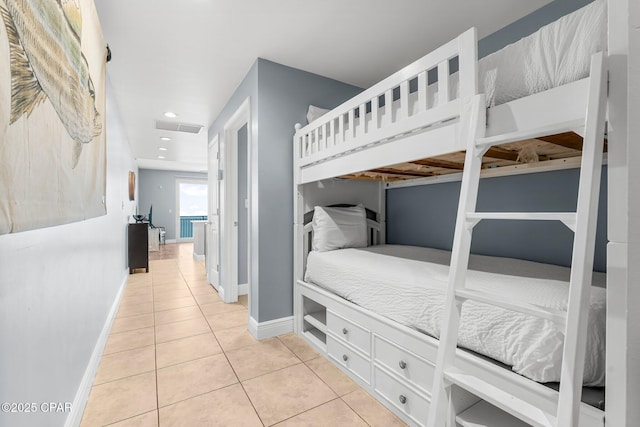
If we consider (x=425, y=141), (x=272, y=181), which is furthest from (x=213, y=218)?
(x=425, y=141)

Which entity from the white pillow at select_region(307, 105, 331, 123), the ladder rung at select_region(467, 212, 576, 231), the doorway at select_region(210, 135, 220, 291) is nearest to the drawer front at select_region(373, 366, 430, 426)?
the ladder rung at select_region(467, 212, 576, 231)

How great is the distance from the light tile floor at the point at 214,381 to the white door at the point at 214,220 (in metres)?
1.08

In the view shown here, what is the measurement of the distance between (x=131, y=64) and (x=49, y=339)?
7.79ft

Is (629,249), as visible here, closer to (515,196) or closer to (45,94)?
(515,196)

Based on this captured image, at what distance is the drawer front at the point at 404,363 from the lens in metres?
1.33

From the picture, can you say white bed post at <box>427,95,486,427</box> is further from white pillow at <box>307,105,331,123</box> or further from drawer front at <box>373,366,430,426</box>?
white pillow at <box>307,105,331,123</box>

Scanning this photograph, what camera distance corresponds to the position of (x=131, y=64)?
2.52 metres

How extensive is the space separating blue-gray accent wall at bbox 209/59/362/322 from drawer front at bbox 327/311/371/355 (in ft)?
2.11

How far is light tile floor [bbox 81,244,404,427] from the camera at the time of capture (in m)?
1.46

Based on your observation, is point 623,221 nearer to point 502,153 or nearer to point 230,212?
point 502,153

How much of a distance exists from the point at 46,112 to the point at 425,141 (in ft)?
4.64

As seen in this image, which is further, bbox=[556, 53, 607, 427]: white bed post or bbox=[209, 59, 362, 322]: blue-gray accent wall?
bbox=[209, 59, 362, 322]: blue-gray accent wall

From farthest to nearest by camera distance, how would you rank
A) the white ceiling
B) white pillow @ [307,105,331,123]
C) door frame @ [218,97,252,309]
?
door frame @ [218,97,252,309] < white pillow @ [307,105,331,123] < the white ceiling

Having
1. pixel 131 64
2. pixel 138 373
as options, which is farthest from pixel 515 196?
pixel 131 64
